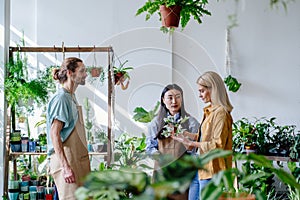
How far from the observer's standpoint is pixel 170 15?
3428 mm

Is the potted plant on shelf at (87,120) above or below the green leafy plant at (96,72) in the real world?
below

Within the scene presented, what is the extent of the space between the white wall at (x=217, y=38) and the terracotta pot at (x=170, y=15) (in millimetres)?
1999

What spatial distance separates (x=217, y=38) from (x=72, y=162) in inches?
109

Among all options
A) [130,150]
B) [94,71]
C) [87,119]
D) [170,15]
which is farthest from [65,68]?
[87,119]

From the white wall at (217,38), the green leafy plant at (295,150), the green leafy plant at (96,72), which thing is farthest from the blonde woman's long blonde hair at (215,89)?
the white wall at (217,38)

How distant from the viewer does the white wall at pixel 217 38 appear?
5.57 metres

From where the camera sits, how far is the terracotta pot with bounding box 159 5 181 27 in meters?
3.41

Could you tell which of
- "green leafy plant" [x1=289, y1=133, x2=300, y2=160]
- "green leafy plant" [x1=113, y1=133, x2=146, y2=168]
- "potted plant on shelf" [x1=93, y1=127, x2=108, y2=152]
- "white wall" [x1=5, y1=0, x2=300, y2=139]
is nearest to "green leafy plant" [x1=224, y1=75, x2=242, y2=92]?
"white wall" [x1=5, y1=0, x2=300, y2=139]

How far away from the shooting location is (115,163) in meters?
4.68

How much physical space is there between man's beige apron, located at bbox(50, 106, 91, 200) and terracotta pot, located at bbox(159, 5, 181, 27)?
85cm

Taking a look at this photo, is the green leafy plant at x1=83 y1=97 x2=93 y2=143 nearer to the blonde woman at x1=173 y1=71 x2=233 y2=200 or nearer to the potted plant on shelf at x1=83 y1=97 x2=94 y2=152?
the potted plant on shelf at x1=83 y1=97 x2=94 y2=152

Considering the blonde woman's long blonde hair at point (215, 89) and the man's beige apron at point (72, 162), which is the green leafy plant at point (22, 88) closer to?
the man's beige apron at point (72, 162)

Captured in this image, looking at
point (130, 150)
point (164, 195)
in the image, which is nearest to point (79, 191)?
point (164, 195)

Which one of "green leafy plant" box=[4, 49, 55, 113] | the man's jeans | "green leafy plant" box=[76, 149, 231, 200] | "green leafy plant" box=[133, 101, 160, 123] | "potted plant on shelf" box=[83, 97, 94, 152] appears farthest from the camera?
"potted plant on shelf" box=[83, 97, 94, 152]
